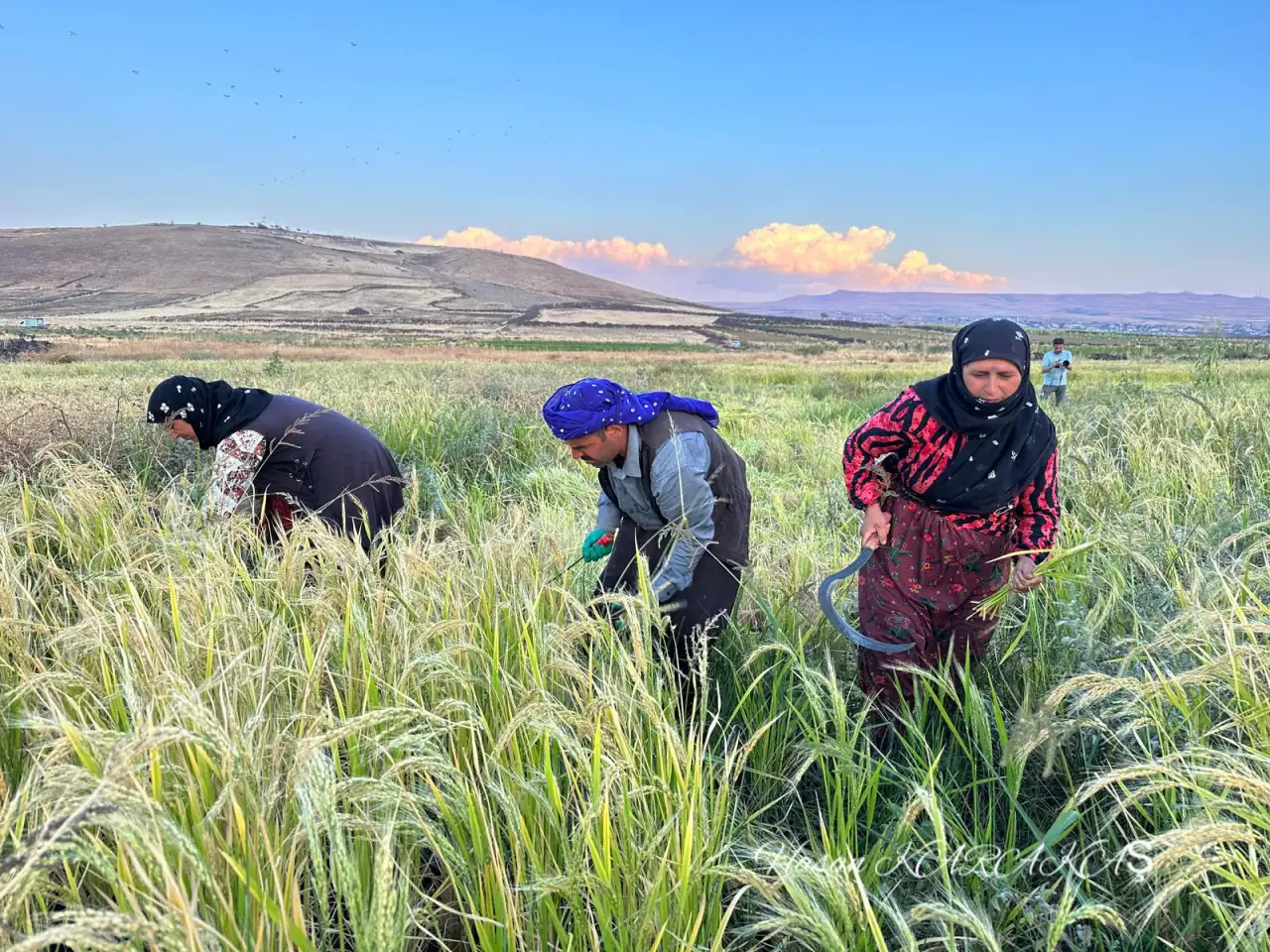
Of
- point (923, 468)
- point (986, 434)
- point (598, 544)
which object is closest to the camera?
point (986, 434)

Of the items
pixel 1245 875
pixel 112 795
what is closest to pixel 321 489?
pixel 112 795

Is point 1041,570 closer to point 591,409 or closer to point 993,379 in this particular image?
point 993,379

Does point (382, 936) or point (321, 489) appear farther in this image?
point (321, 489)

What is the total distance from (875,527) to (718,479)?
581 mm

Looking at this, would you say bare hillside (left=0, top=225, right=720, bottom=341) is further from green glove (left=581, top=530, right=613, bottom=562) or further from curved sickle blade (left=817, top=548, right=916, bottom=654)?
curved sickle blade (left=817, top=548, right=916, bottom=654)

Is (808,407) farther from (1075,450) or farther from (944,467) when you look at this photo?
(944,467)

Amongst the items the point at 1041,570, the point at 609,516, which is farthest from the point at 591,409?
the point at 1041,570

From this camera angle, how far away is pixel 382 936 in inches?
39.8

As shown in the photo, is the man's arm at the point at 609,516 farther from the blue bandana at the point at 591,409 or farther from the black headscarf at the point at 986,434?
the black headscarf at the point at 986,434

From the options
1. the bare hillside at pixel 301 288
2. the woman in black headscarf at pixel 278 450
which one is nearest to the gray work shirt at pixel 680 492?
the woman in black headscarf at pixel 278 450

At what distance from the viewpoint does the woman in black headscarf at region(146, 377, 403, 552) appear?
3367mm

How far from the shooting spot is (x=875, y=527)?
8.36 ft

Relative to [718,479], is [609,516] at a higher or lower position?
lower

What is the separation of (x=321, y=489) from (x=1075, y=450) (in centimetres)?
469
